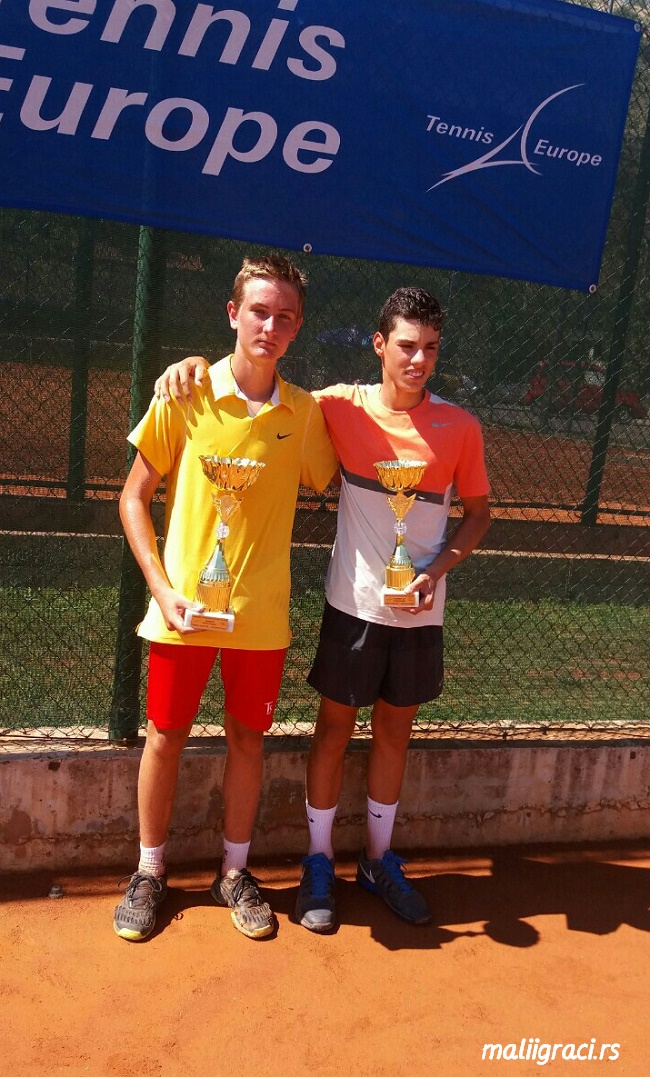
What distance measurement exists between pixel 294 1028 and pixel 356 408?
178 cm

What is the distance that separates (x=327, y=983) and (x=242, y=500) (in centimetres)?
142

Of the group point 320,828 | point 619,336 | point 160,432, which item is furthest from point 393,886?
point 619,336

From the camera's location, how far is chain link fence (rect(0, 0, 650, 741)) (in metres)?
4.14

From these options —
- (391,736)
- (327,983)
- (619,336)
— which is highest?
(619,336)

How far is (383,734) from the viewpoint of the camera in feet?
10.8

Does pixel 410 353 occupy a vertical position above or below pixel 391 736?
above

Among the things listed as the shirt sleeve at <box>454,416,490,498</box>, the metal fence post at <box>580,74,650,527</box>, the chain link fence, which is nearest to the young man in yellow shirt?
the shirt sleeve at <box>454,416,490,498</box>

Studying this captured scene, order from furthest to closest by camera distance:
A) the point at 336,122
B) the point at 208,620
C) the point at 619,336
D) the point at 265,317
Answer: the point at 619,336 → the point at 336,122 → the point at 265,317 → the point at 208,620

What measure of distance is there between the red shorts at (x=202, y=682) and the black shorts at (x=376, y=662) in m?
0.21

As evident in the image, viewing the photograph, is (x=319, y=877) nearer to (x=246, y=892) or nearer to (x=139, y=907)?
(x=246, y=892)

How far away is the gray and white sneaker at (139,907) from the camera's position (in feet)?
9.80

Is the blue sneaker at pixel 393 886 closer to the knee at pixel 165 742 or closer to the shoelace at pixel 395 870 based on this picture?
the shoelace at pixel 395 870

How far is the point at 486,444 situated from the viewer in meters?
5.04

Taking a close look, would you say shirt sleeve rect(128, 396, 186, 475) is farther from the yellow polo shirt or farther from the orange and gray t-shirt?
the orange and gray t-shirt
